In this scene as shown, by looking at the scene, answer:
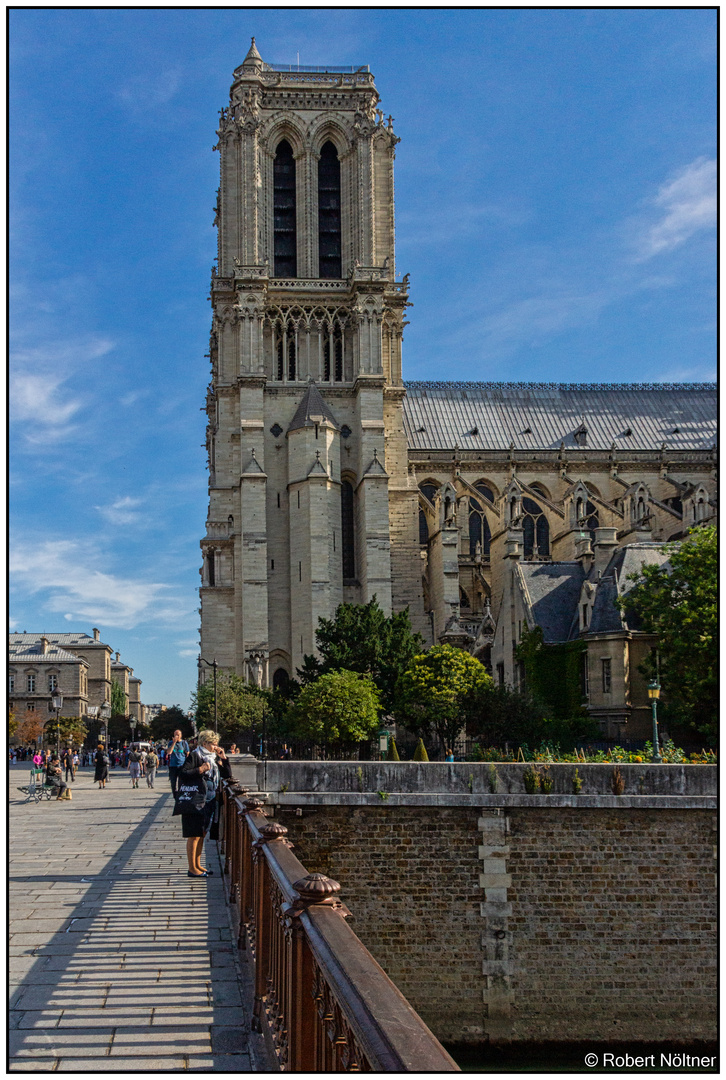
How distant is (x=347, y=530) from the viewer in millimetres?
47188

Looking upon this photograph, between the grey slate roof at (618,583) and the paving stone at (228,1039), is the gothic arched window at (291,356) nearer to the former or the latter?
the grey slate roof at (618,583)

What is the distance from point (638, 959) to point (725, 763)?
14.3ft

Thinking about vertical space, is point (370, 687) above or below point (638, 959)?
above

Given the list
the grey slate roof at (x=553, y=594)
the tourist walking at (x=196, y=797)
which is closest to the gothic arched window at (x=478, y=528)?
the grey slate roof at (x=553, y=594)

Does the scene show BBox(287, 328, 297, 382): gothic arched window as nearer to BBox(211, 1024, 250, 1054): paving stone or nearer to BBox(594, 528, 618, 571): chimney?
BBox(594, 528, 618, 571): chimney

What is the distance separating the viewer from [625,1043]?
17703mm

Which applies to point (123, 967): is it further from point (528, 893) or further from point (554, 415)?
point (554, 415)

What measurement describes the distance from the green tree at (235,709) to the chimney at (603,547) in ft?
45.8

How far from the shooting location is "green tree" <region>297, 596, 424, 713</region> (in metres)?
37.3

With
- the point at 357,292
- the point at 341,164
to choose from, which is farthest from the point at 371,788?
the point at 341,164

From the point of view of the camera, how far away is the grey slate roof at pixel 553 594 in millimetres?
36156

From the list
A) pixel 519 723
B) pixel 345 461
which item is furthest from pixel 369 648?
pixel 345 461

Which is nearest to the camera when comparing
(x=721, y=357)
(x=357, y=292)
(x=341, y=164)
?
(x=721, y=357)

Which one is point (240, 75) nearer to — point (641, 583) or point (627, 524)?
point (627, 524)
